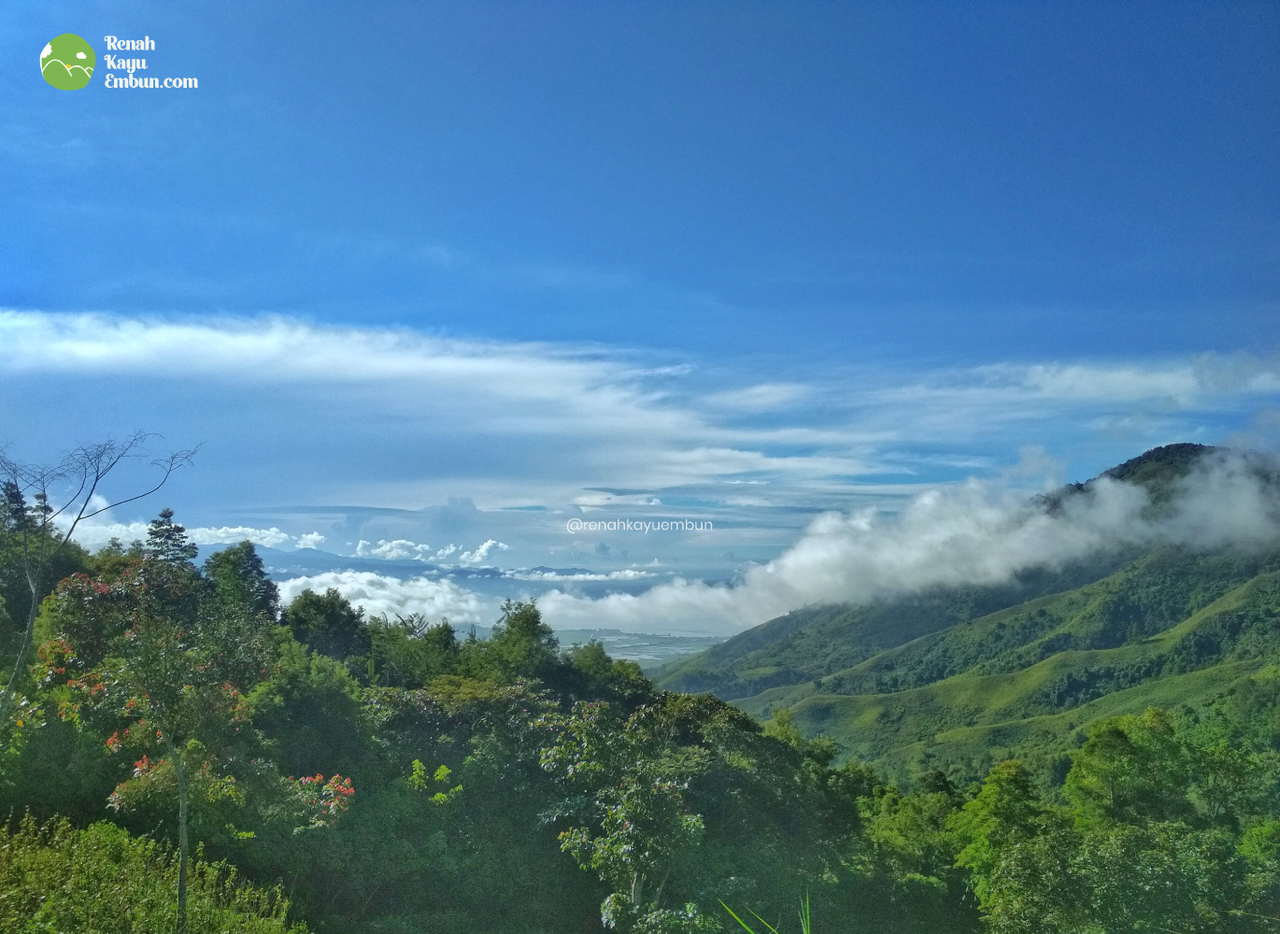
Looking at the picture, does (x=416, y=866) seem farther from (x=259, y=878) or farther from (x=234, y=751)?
(x=234, y=751)

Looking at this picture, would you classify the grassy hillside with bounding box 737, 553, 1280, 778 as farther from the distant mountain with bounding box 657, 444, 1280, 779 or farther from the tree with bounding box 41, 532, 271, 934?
the tree with bounding box 41, 532, 271, 934

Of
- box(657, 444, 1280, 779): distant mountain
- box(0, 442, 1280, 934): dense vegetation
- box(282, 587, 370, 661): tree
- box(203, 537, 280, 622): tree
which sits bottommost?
box(657, 444, 1280, 779): distant mountain

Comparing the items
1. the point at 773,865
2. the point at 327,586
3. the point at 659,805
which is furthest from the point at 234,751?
the point at 327,586

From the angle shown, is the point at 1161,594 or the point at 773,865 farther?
the point at 1161,594

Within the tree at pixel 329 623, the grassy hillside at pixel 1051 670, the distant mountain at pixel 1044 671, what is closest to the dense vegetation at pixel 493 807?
the tree at pixel 329 623

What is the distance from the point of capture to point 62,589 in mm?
15344

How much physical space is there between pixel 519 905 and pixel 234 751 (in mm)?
6010

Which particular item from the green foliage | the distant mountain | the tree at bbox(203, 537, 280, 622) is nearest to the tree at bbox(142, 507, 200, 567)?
the tree at bbox(203, 537, 280, 622)

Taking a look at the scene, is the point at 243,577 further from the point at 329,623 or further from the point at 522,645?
the point at 522,645

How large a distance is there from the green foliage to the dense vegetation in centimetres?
4

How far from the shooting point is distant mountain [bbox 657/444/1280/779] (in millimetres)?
117688

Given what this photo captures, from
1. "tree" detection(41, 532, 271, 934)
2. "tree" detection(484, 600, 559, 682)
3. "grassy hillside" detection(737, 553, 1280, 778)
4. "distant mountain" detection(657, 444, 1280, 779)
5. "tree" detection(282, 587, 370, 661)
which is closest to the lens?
"tree" detection(41, 532, 271, 934)

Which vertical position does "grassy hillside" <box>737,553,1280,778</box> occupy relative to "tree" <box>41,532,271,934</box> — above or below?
below

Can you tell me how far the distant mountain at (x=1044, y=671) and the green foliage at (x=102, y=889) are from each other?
84840 millimetres
